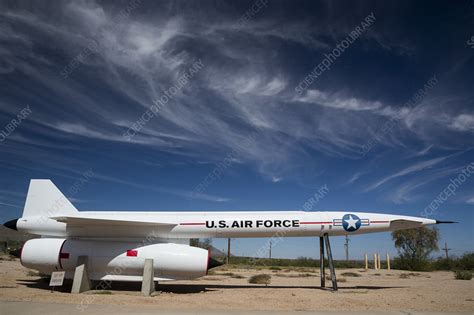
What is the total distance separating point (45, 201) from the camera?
16.2 metres

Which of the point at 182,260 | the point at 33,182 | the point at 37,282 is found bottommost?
the point at 37,282

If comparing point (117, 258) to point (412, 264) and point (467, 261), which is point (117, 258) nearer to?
point (412, 264)

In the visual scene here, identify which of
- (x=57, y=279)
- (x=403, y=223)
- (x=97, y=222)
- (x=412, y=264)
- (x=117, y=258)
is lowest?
(x=57, y=279)

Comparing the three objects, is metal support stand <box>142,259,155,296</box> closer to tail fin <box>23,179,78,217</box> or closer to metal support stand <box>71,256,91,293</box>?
metal support stand <box>71,256,91,293</box>

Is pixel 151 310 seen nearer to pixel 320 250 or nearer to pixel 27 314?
pixel 27 314

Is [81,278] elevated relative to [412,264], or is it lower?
lower

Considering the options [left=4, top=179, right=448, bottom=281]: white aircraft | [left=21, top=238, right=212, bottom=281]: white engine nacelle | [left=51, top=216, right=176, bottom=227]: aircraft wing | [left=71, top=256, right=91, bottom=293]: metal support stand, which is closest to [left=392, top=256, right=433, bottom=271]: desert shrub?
[left=4, top=179, right=448, bottom=281]: white aircraft

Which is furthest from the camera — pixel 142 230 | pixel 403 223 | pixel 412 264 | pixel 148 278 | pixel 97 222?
pixel 412 264

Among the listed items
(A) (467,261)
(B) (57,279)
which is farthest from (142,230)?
(A) (467,261)

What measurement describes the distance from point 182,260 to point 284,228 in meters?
4.76

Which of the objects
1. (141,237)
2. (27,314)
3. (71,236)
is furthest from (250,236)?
(27,314)

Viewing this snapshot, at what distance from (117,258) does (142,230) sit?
1486 millimetres

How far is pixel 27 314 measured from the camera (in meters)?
7.56

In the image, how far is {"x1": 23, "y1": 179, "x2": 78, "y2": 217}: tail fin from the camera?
16.0 metres
